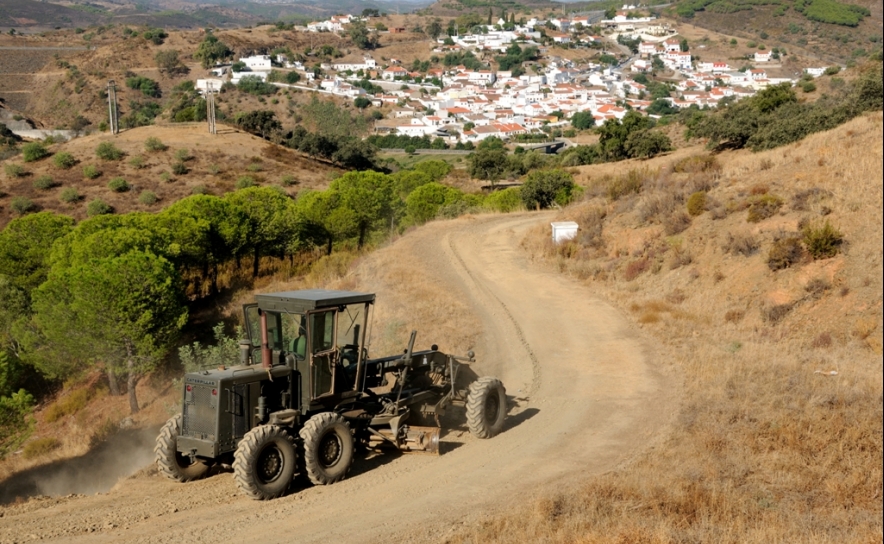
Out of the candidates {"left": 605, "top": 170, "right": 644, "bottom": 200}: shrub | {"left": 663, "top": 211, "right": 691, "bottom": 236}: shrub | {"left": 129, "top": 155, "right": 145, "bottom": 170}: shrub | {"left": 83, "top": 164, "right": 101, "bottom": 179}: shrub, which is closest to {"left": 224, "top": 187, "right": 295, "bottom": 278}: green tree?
{"left": 605, "top": 170, "right": 644, "bottom": 200}: shrub

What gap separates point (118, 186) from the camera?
5791 centimetres

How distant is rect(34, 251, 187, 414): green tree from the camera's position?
2441 centimetres

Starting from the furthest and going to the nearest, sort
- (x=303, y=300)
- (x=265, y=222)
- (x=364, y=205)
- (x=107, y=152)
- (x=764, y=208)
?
(x=107, y=152) < (x=364, y=205) < (x=265, y=222) < (x=764, y=208) < (x=303, y=300)

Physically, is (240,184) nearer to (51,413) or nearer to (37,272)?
(37,272)

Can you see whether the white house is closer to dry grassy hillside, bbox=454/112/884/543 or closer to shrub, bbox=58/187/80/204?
shrub, bbox=58/187/80/204

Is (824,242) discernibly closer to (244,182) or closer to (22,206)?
(244,182)

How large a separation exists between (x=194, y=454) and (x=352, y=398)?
A: 2.32m

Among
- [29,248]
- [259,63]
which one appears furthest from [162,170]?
[259,63]

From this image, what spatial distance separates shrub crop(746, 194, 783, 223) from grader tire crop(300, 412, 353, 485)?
15502 mm

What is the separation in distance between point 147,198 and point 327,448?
49879 millimetres

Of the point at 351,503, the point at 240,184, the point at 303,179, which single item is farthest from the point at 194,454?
the point at 303,179

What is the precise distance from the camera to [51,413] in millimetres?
26516

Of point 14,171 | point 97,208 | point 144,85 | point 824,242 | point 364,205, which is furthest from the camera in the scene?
point 144,85

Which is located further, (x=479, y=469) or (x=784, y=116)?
(x=784, y=116)
